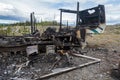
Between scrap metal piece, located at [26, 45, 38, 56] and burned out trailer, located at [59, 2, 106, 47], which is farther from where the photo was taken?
burned out trailer, located at [59, 2, 106, 47]

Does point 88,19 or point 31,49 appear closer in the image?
point 31,49

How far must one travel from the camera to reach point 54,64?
19.5ft

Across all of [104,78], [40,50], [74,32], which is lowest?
[104,78]

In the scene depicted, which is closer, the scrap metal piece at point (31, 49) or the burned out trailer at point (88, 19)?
the scrap metal piece at point (31, 49)

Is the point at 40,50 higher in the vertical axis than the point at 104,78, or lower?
higher

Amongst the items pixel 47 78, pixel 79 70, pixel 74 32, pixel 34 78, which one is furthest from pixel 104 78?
pixel 74 32

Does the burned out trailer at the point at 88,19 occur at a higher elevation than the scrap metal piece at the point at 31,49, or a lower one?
higher

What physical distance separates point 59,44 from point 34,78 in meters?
2.76

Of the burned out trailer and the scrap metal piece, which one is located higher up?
the burned out trailer

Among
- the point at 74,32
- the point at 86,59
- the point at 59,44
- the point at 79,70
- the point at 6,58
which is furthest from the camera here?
the point at 74,32

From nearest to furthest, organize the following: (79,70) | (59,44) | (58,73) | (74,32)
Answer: (58,73), (79,70), (59,44), (74,32)

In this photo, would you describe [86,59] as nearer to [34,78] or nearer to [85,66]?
[85,66]

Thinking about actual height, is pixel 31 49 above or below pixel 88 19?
below

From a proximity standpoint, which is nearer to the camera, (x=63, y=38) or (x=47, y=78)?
(x=47, y=78)
